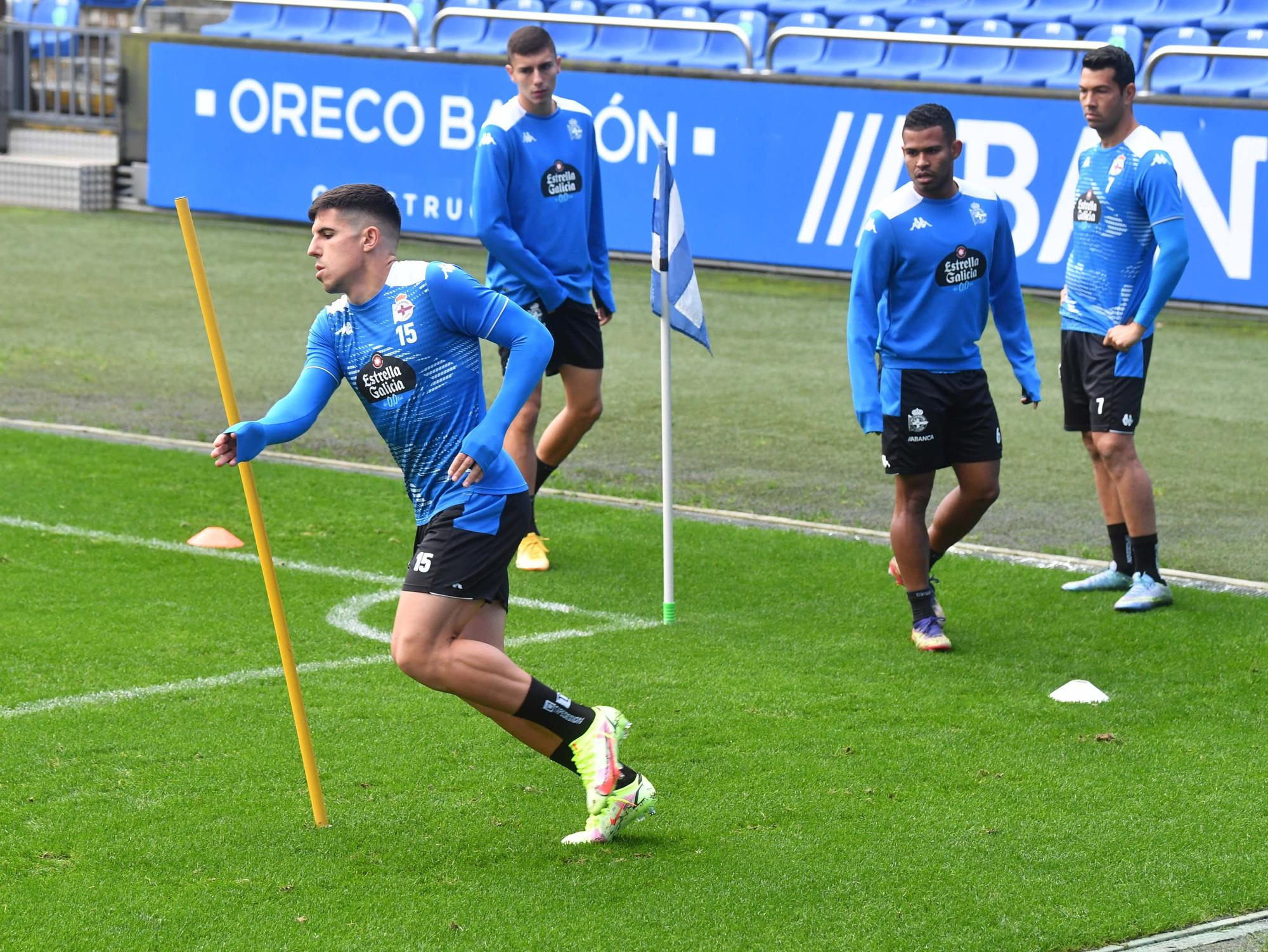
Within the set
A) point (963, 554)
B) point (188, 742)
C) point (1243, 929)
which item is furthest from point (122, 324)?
point (1243, 929)

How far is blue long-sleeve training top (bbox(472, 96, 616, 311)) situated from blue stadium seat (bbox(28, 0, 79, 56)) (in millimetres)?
14320

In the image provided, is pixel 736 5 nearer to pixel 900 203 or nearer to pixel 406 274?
pixel 900 203

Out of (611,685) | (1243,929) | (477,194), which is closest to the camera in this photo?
(1243,929)

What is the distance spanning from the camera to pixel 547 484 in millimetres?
9805

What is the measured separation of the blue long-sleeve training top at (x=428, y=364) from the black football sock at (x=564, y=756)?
0.74m

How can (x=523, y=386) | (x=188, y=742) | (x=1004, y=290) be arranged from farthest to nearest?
(x=1004, y=290) < (x=188, y=742) < (x=523, y=386)

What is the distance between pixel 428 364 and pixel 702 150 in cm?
1218

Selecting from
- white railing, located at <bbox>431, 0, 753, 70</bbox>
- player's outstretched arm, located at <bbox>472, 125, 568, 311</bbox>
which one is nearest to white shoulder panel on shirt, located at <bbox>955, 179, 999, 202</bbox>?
player's outstretched arm, located at <bbox>472, 125, 568, 311</bbox>

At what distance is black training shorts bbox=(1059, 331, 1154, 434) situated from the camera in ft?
24.8

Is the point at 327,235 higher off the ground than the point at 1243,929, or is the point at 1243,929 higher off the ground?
the point at 327,235

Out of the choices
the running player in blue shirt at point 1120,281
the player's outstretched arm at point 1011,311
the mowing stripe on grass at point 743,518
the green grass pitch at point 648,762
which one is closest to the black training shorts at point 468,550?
the green grass pitch at point 648,762

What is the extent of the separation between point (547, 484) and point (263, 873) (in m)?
5.16

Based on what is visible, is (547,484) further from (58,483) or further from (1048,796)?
(1048,796)

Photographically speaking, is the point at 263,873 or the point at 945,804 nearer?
the point at 263,873
